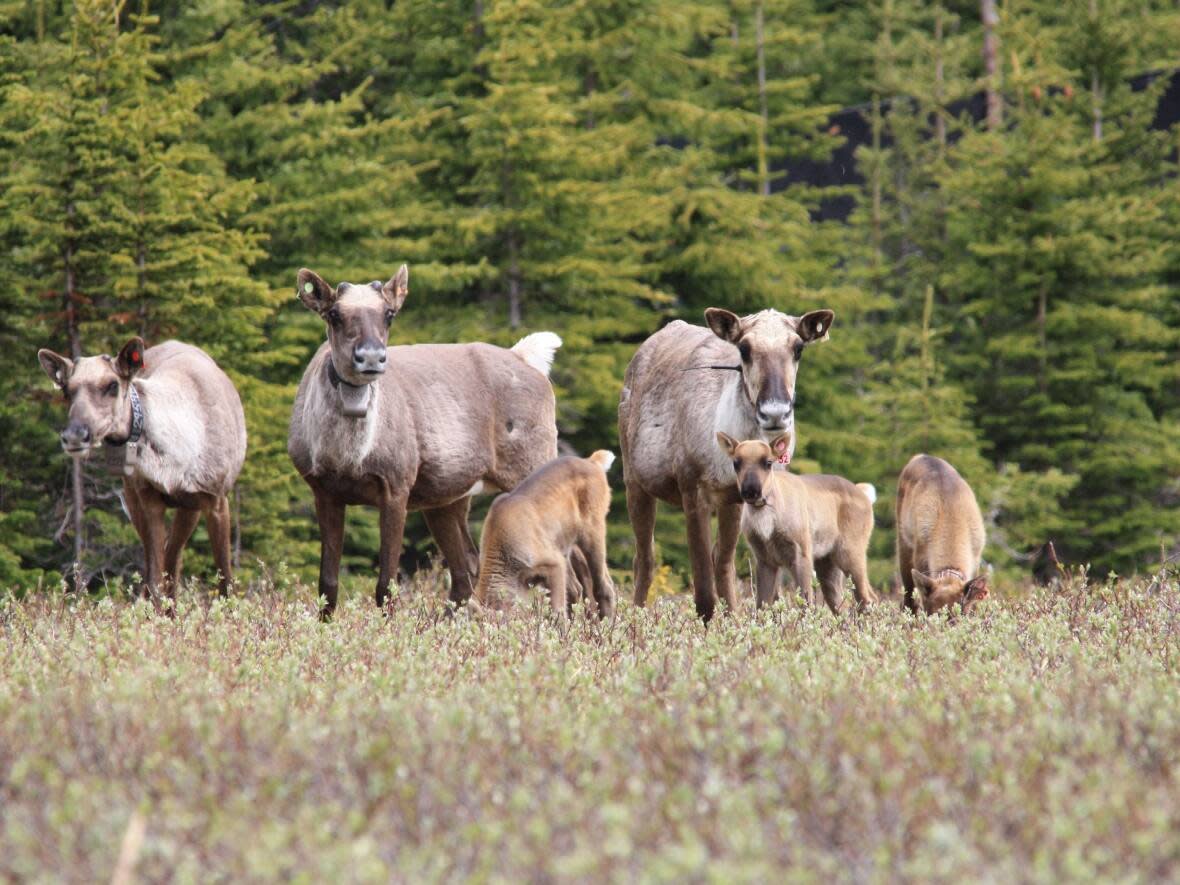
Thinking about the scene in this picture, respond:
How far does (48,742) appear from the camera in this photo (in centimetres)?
592

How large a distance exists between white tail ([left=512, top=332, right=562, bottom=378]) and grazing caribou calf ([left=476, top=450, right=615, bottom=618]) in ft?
6.05

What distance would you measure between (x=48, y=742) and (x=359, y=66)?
23.6 metres

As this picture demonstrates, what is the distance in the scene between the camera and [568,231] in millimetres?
25406

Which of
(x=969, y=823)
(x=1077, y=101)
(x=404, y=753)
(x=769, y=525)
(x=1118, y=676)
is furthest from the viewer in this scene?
(x=1077, y=101)

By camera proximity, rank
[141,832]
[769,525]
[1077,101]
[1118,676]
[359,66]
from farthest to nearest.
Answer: [1077,101]
[359,66]
[769,525]
[1118,676]
[141,832]

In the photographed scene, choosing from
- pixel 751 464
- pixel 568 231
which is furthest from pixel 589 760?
pixel 568 231

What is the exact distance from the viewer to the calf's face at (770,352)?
1002 cm

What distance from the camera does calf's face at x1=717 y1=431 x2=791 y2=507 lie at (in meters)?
10.3

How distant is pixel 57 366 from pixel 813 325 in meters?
5.39

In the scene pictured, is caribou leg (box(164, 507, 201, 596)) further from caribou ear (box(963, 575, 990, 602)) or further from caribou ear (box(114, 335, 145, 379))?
caribou ear (box(963, 575, 990, 602))

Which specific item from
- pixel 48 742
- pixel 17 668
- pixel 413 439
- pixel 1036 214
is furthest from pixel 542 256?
pixel 48 742

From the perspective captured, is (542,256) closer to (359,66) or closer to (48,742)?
(359,66)

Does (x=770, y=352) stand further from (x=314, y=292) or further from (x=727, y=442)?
(x=314, y=292)

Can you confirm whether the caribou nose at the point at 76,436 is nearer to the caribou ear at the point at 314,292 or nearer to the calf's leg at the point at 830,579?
the caribou ear at the point at 314,292
